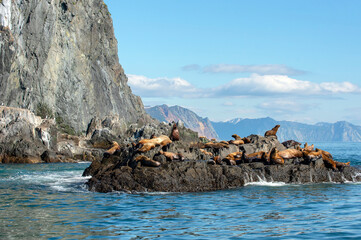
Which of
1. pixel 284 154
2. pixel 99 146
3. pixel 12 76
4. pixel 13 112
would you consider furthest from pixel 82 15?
pixel 284 154

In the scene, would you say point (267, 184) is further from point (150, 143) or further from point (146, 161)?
point (150, 143)

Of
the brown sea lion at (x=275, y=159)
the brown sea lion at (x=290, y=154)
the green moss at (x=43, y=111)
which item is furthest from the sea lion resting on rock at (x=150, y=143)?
the green moss at (x=43, y=111)

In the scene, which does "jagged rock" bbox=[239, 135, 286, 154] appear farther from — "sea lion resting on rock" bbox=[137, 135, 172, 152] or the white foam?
the white foam

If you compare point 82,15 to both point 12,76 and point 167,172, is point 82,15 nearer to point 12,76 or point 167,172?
point 12,76

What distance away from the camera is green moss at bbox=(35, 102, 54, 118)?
85025 millimetres

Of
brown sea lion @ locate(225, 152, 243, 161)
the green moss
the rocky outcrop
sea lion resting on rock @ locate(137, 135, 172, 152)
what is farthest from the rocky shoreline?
the green moss

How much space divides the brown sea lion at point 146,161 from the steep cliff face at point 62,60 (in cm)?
5472

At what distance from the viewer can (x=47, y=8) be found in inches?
3472

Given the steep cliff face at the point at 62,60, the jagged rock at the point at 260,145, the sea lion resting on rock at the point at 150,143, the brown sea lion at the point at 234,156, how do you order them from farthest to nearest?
the steep cliff face at the point at 62,60 → the jagged rock at the point at 260,145 → the brown sea lion at the point at 234,156 → the sea lion resting on rock at the point at 150,143

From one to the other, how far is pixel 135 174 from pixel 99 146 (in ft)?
165

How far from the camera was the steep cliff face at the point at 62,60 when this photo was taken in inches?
3088

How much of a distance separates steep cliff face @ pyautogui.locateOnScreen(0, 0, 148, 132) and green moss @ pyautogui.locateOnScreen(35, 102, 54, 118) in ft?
1.49

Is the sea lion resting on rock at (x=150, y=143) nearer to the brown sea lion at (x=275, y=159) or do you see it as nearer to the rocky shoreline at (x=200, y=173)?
the rocky shoreline at (x=200, y=173)

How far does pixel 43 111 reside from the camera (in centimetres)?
8638
